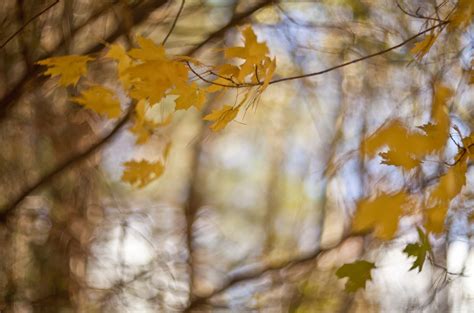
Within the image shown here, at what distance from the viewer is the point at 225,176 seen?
6.39 ft

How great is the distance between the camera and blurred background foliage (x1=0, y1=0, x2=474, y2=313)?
→ 5.43ft

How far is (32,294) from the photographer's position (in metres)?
1.67

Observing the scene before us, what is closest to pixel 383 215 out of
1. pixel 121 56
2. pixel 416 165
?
pixel 416 165

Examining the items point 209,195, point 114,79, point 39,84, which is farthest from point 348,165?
point 39,84

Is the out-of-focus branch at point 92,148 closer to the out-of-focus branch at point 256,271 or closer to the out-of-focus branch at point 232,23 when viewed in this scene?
the out-of-focus branch at point 232,23

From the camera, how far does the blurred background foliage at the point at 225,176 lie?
166 centimetres

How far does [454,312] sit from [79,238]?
1055 millimetres

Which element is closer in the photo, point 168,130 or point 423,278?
point 423,278

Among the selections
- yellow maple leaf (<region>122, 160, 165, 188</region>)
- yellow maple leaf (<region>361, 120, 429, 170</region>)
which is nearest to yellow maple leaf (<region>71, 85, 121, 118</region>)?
yellow maple leaf (<region>122, 160, 165, 188</region>)

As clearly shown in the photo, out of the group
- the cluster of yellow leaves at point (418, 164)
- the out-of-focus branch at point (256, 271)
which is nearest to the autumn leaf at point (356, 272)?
the cluster of yellow leaves at point (418, 164)

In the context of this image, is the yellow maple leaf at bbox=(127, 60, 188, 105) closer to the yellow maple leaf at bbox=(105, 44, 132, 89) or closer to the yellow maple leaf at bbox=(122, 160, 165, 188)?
the yellow maple leaf at bbox=(105, 44, 132, 89)

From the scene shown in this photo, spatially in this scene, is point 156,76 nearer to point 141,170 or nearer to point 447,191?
point 447,191

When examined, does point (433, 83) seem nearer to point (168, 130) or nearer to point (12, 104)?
point (168, 130)

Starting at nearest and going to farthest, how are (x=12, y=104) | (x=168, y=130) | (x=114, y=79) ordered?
(x=12, y=104), (x=114, y=79), (x=168, y=130)
